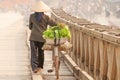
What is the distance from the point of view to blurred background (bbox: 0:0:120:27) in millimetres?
65169

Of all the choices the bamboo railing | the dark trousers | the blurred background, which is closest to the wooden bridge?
the bamboo railing

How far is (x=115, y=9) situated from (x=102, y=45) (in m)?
57.7

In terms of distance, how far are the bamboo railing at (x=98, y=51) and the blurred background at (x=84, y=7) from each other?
54.0 meters

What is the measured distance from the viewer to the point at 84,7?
7569 cm

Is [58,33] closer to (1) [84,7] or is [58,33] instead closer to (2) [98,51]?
(2) [98,51]

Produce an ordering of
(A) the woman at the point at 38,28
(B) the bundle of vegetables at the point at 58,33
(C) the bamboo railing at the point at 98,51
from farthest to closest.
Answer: (A) the woman at the point at 38,28 < (B) the bundle of vegetables at the point at 58,33 < (C) the bamboo railing at the point at 98,51

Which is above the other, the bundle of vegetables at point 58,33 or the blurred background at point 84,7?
the bundle of vegetables at point 58,33

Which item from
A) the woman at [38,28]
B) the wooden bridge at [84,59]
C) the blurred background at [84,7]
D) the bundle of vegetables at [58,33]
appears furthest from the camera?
the blurred background at [84,7]

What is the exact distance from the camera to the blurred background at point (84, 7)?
6517 centimetres

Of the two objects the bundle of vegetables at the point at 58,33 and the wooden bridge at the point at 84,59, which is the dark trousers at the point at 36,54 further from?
the bundle of vegetables at the point at 58,33

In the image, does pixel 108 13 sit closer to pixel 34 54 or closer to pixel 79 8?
pixel 79 8

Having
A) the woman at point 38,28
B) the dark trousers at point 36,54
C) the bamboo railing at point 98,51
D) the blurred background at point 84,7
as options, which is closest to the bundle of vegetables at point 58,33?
the bamboo railing at point 98,51

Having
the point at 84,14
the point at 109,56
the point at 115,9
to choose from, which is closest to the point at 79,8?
the point at 84,14

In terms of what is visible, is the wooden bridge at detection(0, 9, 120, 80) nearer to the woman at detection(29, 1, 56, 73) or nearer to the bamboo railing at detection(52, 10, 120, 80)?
the bamboo railing at detection(52, 10, 120, 80)
